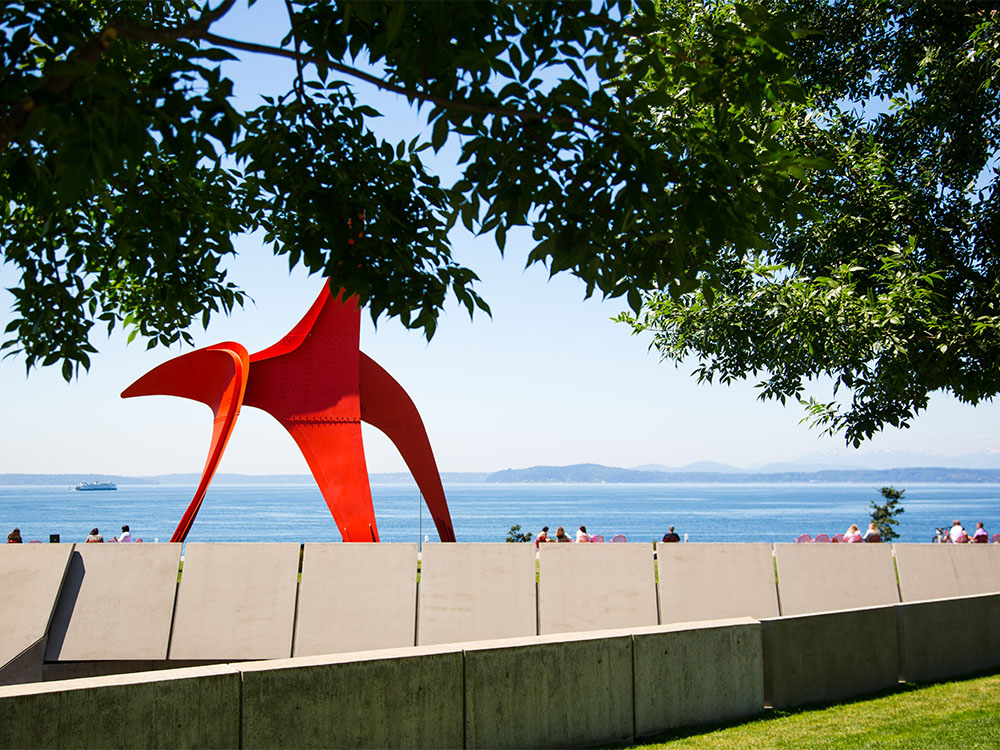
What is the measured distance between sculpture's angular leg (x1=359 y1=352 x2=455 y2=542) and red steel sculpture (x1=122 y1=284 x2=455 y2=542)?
2 centimetres

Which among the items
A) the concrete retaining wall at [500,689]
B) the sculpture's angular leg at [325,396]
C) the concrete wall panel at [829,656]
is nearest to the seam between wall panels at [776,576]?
the concrete retaining wall at [500,689]

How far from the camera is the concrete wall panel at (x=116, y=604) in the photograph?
33.2 feet

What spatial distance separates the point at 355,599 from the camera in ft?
34.5

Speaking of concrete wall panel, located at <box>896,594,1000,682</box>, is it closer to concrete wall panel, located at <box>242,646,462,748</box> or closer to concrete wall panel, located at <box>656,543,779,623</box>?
concrete wall panel, located at <box>656,543,779,623</box>

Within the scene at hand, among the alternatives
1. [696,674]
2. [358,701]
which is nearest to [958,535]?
[696,674]

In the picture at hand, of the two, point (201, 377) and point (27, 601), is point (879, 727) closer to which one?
point (27, 601)

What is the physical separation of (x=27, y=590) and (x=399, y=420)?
958 centimetres

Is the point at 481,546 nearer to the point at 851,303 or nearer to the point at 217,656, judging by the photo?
the point at 217,656

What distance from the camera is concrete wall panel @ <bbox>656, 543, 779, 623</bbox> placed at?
1121cm

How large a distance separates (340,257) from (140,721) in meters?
2.95

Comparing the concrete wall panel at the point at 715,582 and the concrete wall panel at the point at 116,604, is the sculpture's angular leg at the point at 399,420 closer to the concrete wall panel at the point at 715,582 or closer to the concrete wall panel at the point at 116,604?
the concrete wall panel at the point at 715,582

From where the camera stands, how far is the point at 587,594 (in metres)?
11.0

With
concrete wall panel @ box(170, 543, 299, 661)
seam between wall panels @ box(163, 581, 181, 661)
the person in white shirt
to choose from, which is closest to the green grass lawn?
concrete wall panel @ box(170, 543, 299, 661)

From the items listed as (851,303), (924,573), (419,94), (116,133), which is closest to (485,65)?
(419,94)
